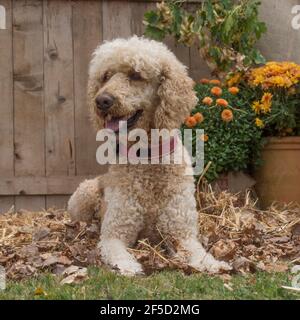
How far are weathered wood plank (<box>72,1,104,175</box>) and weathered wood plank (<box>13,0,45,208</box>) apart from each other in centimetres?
28

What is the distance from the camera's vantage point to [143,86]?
12.7 feet

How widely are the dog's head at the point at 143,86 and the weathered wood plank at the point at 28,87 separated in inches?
65.3

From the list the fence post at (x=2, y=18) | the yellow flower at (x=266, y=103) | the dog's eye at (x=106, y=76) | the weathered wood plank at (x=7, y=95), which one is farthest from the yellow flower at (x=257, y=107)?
the fence post at (x=2, y=18)

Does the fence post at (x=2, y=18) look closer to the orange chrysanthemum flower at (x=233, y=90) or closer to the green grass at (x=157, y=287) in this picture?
the orange chrysanthemum flower at (x=233, y=90)

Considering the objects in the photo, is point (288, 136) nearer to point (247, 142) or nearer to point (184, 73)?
point (247, 142)

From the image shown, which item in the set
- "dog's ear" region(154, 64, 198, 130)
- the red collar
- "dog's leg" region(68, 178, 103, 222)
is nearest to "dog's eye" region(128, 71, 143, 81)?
"dog's ear" region(154, 64, 198, 130)

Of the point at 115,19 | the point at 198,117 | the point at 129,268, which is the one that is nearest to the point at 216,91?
the point at 198,117

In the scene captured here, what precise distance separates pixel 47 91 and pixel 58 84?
0.34 ft

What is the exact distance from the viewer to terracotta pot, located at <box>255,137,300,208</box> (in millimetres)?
5207

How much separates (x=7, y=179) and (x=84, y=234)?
148 centimetres

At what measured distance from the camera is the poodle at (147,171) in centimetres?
382

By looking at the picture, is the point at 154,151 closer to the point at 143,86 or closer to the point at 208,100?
the point at 143,86

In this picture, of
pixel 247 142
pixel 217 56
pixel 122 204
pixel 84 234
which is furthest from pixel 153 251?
pixel 217 56
